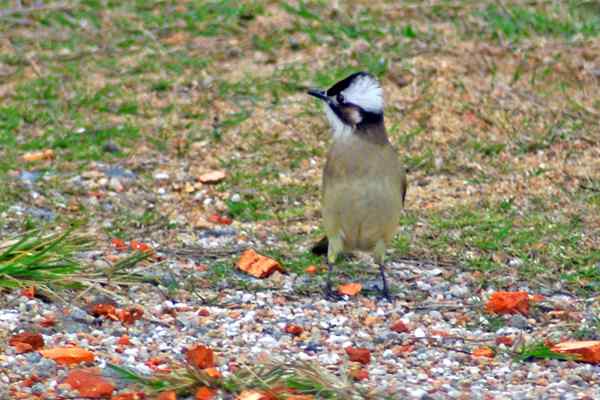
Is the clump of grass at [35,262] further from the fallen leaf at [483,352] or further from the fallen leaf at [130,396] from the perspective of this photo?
the fallen leaf at [483,352]

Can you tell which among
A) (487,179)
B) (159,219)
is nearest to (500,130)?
(487,179)

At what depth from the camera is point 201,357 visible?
560 centimetres

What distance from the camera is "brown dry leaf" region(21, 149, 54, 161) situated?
9.33 m

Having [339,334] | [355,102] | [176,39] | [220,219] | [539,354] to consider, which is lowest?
[220,219]

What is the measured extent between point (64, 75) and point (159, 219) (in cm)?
266

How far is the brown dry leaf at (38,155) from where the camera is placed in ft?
30.6

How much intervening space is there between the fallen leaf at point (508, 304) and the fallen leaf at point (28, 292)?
228 centimetres

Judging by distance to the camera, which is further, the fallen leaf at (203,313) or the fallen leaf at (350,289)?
the fallen leaf at (350,289)

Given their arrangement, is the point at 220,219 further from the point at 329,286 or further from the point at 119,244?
the point at 329,286

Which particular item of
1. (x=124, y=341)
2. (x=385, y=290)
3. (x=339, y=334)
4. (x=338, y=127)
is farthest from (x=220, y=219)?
(x=124, y=341)

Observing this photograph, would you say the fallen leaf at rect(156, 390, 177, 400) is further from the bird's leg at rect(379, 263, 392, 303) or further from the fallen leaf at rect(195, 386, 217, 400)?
the bird's leg at rect(379, 263, 392, 303)

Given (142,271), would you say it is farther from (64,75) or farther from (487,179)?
(64,75)

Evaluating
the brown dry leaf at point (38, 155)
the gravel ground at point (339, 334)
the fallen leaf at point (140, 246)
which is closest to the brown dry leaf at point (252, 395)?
the gravel ground at point (339, 334)

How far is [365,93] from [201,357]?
2.11 metres
